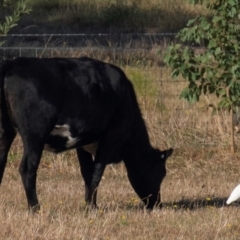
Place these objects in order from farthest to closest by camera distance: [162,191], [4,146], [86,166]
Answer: [162,191], [86,166], [4,146]

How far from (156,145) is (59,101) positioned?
4.35m

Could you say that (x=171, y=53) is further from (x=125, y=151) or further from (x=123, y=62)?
(x=123, y=62)

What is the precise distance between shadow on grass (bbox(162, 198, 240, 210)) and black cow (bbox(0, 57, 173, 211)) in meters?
0.26

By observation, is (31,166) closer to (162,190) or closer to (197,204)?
(197,204)

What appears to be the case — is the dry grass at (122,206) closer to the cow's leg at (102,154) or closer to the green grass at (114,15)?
the cow's leg at (102,154)

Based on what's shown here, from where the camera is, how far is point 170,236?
26.2 feet

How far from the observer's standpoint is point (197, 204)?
32.6 feet

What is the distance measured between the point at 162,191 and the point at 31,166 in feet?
8.29

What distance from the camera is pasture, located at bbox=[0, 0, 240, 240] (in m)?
8.04

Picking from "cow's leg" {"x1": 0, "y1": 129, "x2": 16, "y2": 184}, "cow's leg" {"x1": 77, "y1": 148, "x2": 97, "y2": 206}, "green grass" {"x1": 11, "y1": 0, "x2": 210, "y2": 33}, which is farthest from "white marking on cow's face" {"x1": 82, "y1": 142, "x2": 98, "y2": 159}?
"green grass" {"x1": 11, "y1": 0, "x2": 210, "y2": 33}

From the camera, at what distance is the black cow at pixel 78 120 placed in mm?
8688

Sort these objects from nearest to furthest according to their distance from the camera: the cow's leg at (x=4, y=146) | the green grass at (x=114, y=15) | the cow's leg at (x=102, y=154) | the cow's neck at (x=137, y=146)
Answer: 1. the cow's leg at (x=4, y=146)
2. the cow's leg at (x=102, y=154)
3. the cow's neck at (x=137, y=146)
4. the green grass at (x=114, y=15)

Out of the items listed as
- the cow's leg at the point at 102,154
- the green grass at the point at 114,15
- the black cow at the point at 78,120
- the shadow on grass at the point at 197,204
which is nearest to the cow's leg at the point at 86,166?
the black cow at the point at 78,120

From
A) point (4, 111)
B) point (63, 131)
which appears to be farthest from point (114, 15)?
point (4, 111)
